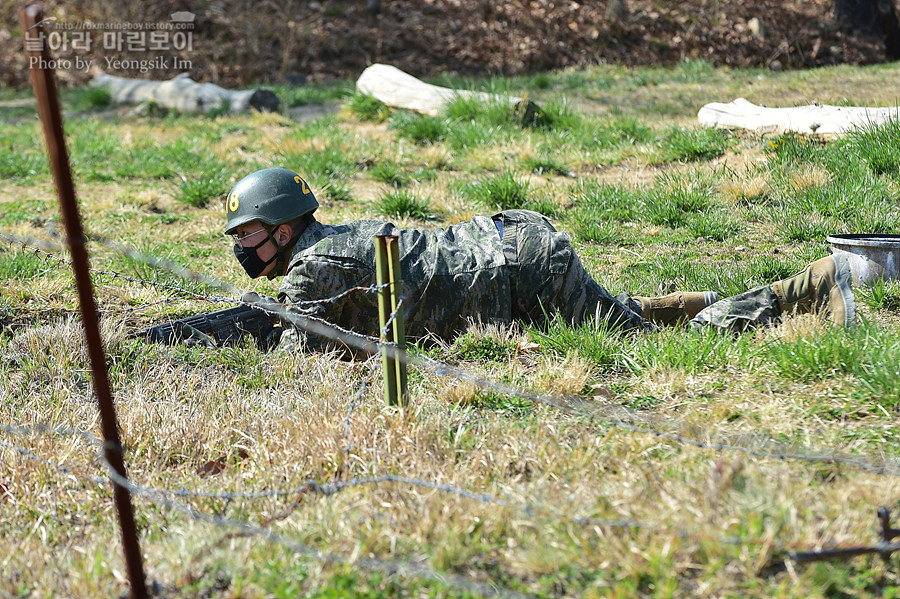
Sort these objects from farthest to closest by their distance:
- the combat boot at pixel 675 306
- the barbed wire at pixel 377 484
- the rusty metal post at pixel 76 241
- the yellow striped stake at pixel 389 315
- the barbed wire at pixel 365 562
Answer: the combat boot at pixel 675 306, the yellow striped stake at pixel 389 315, the barbed wire at pixel 377 484, the barbed wire at pixel 365 562, the rusty metal post at pixel 76 241

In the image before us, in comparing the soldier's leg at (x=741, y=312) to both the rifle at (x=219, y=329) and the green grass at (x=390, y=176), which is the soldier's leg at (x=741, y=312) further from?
the green grass at (x=390, y=176)

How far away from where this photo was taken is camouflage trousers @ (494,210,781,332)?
4.61 meters

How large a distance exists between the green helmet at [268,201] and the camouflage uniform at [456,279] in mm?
160

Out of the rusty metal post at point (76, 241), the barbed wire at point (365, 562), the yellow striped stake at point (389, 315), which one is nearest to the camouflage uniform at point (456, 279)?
the yellow striped stake at point (389, 315)

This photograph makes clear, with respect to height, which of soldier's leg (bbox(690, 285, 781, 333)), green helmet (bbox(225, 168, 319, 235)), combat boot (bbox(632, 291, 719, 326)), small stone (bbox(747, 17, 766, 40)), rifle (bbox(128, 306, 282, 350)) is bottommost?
rifle (bbox(128, 306, 282, 350))

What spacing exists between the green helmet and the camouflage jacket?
0.54 feet

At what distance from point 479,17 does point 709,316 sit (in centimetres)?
1382

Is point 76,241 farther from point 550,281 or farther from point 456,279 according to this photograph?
point 550,281

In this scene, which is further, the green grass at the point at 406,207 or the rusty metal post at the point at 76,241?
the green grass at the point at 406,207

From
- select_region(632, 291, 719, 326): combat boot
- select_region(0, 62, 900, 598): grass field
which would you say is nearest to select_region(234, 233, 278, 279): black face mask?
select_region(0, 62, 900, 598): grass field

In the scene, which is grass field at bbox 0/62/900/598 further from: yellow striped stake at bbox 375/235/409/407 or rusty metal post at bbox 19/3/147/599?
rusty metal post at bbox 19/3/147/599

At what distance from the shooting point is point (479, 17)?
17.2m

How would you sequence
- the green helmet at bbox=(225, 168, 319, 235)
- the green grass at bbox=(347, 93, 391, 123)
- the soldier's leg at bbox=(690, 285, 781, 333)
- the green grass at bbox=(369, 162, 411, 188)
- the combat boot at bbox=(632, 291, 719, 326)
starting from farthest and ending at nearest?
the green grass at bbox=(347, 93, 391, 123) → the green grass at bbox=(369, 162, 411, 188) → the combat boot at bbox=(632, 291, 719, 326) → the green helmet at bbox=(225, 168, 319, 235) → the soldier's leg at bbox=(690, 285, 781, 333)

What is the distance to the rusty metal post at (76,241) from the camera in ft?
6.76
